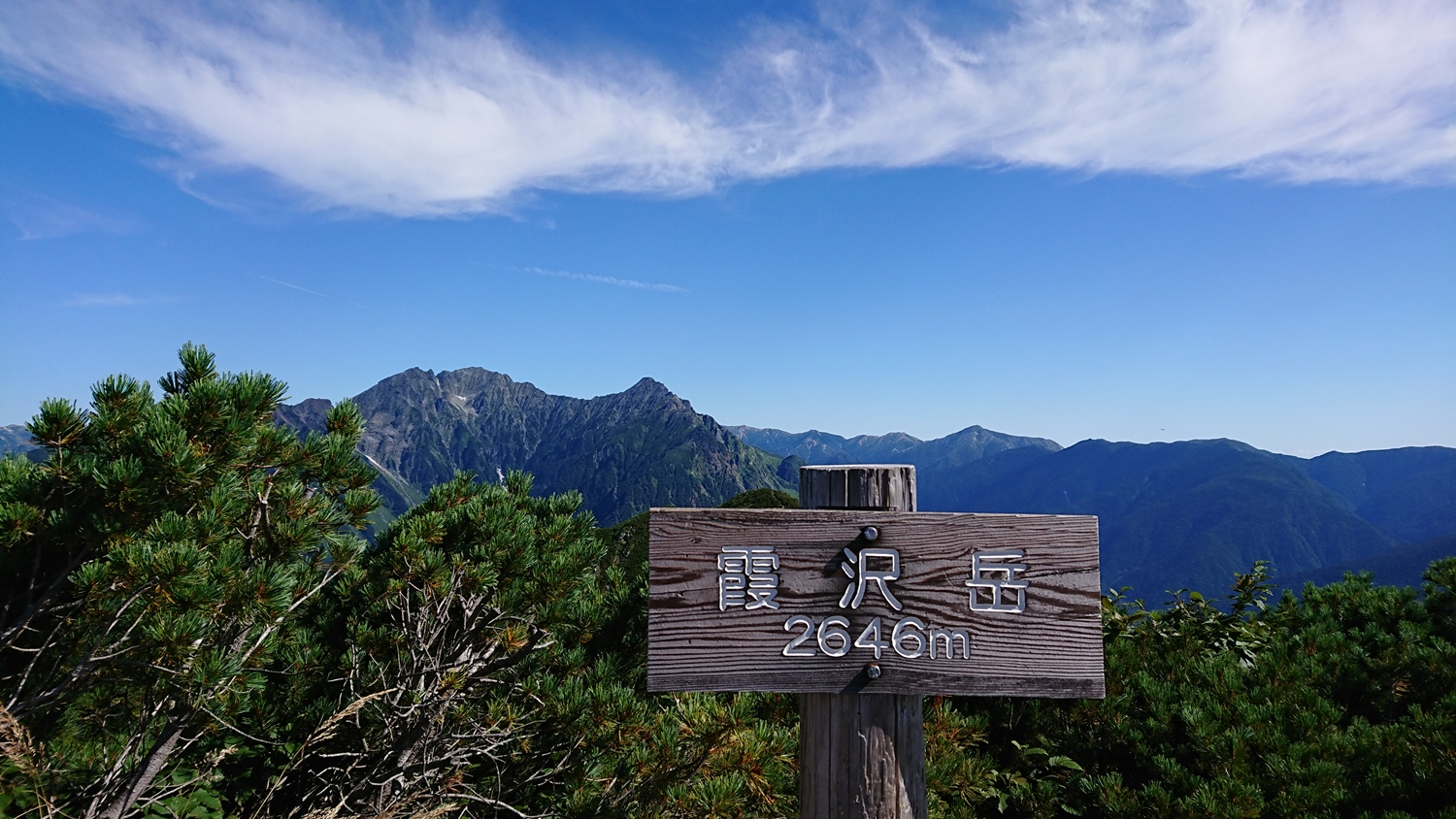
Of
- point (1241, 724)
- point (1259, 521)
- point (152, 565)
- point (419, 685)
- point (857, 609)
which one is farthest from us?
point (1259, 521)

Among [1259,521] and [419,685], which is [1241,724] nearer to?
[419,685]

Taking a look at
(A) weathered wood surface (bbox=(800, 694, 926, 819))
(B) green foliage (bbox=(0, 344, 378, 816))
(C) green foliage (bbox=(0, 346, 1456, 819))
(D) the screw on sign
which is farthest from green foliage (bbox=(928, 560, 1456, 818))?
(B) green foliage (bbox=(0, 344, 378, 816))

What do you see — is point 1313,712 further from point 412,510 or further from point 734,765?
point 412,510

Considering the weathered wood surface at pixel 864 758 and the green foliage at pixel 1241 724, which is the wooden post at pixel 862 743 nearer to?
the weathered wood surface at pixel 864 758

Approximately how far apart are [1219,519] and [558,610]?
205m

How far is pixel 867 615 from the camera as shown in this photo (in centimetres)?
205

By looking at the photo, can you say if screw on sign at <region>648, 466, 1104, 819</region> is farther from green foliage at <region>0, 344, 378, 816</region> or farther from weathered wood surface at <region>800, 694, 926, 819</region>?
green foliage at <region>0, 344, 378, 816</region>

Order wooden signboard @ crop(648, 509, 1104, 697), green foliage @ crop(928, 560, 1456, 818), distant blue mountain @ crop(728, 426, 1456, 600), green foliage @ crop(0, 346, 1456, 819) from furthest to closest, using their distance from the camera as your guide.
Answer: distant blue mountain @ crop(728, 426, 1456, 600)
green foliage @ crop(928, 560, 1456, 818)
green foliage @ crop(0, 346, 1456, 819)
wooden signboard @ crop(648, 509, 1104, 697)

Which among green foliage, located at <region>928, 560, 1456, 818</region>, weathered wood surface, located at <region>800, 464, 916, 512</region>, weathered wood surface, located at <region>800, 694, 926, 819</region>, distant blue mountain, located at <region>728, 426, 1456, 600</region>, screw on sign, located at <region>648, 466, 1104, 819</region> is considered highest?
weathered wood surface, located at <region>800, 464, 916, 512</region>

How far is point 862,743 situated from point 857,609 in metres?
0.40

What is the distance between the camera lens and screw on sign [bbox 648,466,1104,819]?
2.03 metres

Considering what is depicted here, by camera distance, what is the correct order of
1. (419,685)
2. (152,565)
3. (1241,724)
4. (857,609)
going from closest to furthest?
1. (857,609)
2. (152,565)
3. (419,685)
4. (1241,724)

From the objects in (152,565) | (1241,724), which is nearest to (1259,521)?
(1241,724)

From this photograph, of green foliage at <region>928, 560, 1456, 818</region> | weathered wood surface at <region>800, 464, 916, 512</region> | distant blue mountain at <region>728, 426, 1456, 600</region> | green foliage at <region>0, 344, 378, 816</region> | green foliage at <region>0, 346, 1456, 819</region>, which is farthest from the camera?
distant blue mountain at <region>728, 426, 1456, 600</region>
